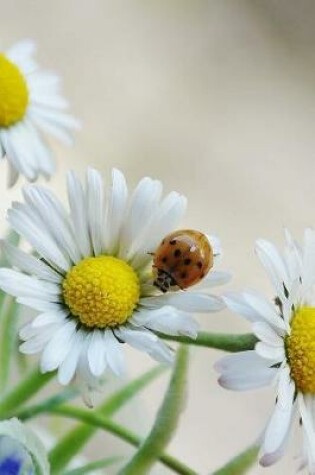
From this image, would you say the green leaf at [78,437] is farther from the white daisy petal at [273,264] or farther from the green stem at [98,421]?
the white daisy petal at [273,264]

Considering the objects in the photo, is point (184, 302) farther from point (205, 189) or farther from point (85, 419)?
point (205, 189)

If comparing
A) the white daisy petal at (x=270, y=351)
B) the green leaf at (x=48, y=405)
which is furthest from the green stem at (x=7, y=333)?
the white daisy petal at (x=270, y=351)

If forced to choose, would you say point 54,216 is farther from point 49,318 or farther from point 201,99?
point 201,99

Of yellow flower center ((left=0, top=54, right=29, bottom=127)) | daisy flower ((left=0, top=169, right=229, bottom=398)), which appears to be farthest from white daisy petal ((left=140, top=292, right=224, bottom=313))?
yellow flower center ((left=0, top=54, right=29, bottom=127))

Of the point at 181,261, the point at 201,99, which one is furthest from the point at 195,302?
the point at 201,99

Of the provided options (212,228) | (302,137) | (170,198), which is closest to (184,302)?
(170,198)

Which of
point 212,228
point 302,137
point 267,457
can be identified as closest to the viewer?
point 267,457
